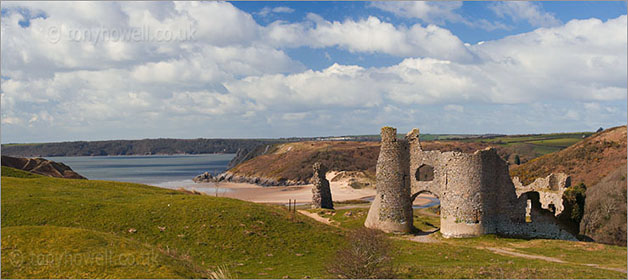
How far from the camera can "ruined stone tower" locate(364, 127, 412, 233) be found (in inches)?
1837

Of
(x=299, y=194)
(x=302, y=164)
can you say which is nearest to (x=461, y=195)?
(x=299, y=194)

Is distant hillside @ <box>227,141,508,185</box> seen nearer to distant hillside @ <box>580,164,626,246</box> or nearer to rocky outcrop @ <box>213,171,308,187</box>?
rocky outcrop @ <box>213,171,308,187</box>

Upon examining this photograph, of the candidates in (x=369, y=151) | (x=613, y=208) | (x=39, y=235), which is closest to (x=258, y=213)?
(x=39, y=235)

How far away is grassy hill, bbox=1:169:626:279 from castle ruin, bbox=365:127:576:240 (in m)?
1.92

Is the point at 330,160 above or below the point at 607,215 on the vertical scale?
above

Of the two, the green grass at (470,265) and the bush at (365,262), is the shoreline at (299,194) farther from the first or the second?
the bush at (365,262)

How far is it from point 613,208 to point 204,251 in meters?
45.8

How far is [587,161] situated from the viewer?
91125 millimetres

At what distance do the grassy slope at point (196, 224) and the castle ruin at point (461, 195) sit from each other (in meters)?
10.3

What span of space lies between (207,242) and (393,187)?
2146 centimetres

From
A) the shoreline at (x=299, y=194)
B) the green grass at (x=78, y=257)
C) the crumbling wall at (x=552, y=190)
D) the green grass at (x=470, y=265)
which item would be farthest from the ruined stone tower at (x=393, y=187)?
the shoreline at (x=299, y=194)

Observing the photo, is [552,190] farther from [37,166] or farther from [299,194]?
[37,166]

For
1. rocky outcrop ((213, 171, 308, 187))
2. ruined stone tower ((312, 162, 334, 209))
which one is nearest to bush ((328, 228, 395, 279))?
ruined stone tower ((312, 162, 334, 209))

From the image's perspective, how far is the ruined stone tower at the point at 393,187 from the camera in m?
46.7
